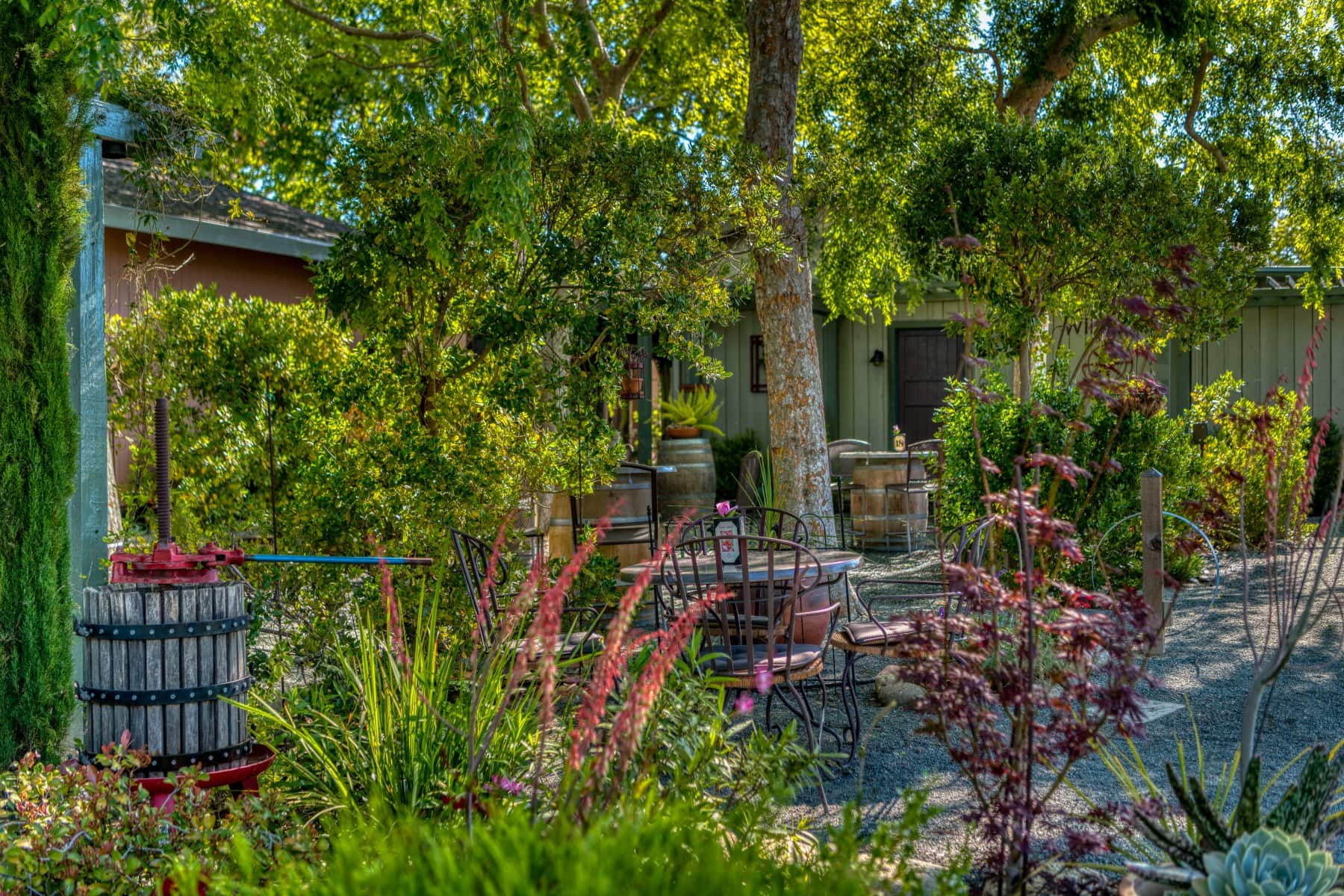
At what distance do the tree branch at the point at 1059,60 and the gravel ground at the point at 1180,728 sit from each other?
15.7 feet

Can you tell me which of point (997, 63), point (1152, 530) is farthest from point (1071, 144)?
point (1152, 530)

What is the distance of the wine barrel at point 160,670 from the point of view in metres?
3.37

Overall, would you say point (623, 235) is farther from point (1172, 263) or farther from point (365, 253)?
point (1172, 263)

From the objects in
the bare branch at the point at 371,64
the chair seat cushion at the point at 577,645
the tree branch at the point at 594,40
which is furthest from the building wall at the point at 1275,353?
the chair seat cushion at the point at 577,645

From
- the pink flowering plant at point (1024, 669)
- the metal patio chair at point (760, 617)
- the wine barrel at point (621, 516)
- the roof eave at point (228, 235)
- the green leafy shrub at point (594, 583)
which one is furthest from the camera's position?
the roof eave at point (228, 235)

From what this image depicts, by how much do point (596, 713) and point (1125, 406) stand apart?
1.55 meters

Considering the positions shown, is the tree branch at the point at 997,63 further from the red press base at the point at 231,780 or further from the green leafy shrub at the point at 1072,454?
the red press base at the point at 231,780

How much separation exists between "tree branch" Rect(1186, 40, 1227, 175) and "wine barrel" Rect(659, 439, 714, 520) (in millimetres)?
5733

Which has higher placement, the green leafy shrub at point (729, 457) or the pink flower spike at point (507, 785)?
the green leafy shrub at point (729, 457)

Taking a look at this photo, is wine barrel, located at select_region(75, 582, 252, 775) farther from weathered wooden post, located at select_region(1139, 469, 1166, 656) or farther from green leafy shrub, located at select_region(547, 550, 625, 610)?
weathered wooden post, located at select_region(1139, 469, 1166, 656)

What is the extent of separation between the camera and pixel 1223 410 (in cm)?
921

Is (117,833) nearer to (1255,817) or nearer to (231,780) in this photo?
(231,780)

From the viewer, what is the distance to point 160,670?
3.39 metres

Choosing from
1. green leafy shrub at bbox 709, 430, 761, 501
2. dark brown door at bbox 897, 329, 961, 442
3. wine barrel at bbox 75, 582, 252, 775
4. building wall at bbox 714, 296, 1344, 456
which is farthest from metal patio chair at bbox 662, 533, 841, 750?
dark brown door at bbox 897, 329, 961, 442
